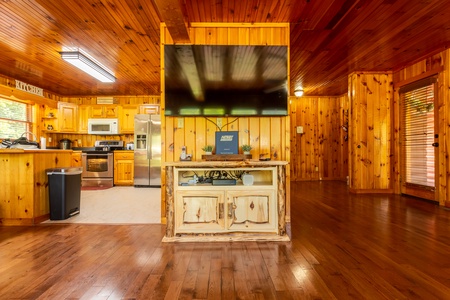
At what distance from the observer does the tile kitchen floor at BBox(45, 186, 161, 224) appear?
3293 millimetres

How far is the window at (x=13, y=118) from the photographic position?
530 cm

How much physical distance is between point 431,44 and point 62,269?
5478 mm

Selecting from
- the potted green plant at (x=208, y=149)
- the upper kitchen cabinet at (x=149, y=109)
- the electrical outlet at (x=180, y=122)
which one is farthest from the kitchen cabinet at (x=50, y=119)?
the potted green plant at (x=208, y=149)

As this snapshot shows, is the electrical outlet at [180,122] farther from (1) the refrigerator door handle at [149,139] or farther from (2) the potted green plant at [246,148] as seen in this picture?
(1) the refrigerator door handle at [149,139]

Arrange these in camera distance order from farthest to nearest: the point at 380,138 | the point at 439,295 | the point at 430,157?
the point at 380,138, the point at 430,157, the point at 439,295

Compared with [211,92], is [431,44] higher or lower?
higher

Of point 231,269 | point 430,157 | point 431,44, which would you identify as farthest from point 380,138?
point 231,269

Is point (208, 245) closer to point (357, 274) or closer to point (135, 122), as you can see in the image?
point (357, 274)

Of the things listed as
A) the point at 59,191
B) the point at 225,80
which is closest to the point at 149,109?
the point at 59,191

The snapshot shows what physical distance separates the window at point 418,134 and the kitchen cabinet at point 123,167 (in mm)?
6189

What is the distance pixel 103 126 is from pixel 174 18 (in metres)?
5.09

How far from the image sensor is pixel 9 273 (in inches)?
72.8

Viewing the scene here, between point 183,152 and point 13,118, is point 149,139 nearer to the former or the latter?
point 13,118

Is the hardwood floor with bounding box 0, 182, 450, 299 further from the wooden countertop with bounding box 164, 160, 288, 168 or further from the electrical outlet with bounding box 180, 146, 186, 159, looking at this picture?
the electrical outlet with bounding box 180, 146, 186, 159
